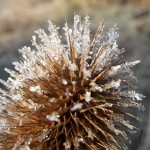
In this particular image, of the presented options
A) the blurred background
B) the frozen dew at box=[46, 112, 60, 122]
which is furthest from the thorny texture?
the blurred background

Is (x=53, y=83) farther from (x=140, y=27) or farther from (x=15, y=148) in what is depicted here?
(x=140, y=27)

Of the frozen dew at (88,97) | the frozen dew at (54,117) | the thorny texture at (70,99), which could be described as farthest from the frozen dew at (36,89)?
the frozen dew at (88,97)

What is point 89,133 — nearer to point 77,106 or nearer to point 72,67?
point 77,106

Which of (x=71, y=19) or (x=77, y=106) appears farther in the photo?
(x=71, y=19)

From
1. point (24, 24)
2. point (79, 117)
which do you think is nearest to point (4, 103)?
point (79, 117)

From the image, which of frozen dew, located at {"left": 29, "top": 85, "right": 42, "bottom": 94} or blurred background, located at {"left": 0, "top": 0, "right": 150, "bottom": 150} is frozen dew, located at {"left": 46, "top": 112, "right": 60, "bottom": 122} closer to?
frozen dew, located at {"left": 29, "top": 85, "right": 42, "bottom": 94}

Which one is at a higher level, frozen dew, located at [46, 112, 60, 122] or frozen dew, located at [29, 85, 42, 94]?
frozen dew, located at [29, 85, 42, 94]

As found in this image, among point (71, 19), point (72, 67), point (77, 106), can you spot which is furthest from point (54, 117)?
point (71, 19)
